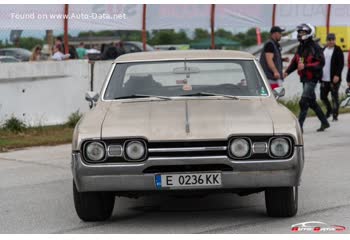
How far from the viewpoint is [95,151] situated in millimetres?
6676

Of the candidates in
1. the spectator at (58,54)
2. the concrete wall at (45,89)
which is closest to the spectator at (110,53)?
the spectator at (58,54)

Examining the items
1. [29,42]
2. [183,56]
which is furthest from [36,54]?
[183,56]

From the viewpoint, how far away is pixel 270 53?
43.7 ft

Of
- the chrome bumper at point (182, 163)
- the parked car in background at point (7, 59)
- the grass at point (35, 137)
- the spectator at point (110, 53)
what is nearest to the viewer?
the chrome bumper at point (182, 163)

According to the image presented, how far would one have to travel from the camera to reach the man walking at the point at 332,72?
51.7 feet

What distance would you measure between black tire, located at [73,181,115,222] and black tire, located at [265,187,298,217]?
1.30 metres

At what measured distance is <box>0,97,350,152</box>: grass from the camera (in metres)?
13.0

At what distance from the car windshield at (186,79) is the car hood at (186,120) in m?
0.34

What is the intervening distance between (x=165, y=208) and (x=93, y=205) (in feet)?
3.14

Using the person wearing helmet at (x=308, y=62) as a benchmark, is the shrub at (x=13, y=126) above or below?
below

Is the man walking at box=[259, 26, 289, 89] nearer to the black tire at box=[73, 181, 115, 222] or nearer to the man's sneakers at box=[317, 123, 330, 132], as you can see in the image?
the man's sneakers at box=[317, 123, 330, 132]

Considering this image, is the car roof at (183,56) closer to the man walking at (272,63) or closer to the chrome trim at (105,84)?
the chrome trim at (105,84)

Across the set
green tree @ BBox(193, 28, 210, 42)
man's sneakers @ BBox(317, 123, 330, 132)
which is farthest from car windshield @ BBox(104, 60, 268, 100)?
green tree @ BBox(193, 28, 210, 42)

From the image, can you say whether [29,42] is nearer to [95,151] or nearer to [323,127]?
[323,127]
